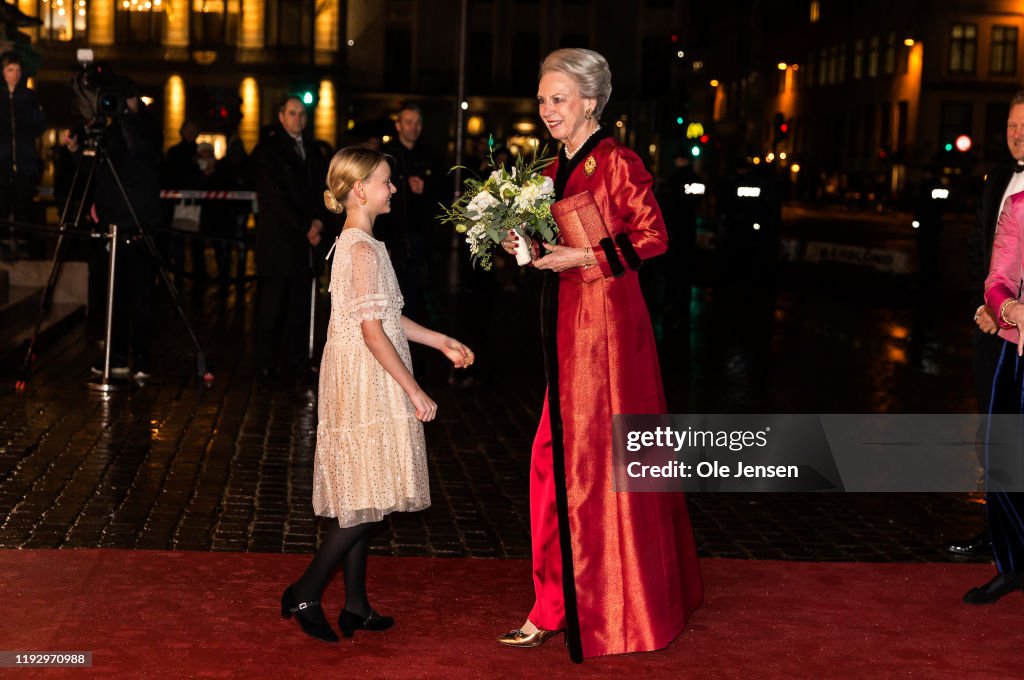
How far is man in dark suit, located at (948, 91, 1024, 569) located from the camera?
6574 mm

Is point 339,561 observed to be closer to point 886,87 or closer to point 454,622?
point 454,622

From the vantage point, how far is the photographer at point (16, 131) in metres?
14.3

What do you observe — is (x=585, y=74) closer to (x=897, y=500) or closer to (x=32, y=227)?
(x=897, y=500)

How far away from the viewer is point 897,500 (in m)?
8.32

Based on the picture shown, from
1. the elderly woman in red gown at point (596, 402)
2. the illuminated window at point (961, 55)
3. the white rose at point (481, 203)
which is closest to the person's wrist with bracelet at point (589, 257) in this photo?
the elderly woman in red gown at point (596, 402)

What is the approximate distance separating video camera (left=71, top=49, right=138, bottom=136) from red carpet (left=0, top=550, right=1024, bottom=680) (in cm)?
494

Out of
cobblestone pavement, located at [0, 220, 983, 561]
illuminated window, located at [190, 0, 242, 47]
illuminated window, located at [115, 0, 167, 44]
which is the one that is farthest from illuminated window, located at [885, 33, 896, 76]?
cobblestone pavement, located at [0, 220, 983, 561]

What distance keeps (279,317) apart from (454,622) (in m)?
6.45

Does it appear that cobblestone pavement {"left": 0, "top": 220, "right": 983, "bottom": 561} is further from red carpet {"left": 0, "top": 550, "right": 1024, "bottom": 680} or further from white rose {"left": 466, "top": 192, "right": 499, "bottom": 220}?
white rose {"left": 466, "top": 192, "right": 499, "bottom": 220}

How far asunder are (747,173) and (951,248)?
10.3m

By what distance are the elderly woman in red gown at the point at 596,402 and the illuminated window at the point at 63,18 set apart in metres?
58.5

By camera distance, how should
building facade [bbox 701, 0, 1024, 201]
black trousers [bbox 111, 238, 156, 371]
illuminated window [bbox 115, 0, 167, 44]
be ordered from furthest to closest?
building facade [bbox 701, 0, 1024, 201] < illuminated window [bbox 115, 0, 167, 44] < black trousers [bbox 111, 238, 156, 371]

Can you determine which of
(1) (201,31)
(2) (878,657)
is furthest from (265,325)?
(1) (201,31)

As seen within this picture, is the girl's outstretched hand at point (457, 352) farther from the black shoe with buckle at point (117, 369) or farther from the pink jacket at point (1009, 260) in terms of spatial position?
the black shoe with buckle at point (117, 369)
